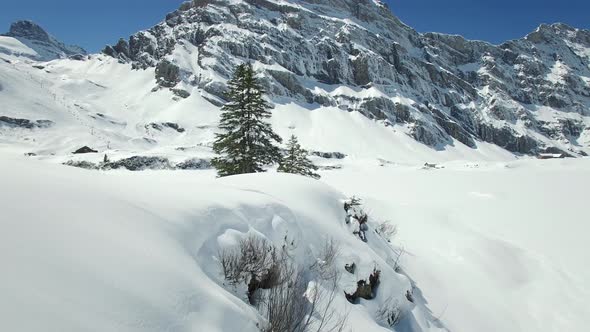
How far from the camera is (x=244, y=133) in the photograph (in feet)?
63.0

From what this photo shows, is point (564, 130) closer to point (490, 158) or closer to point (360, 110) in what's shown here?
point (490, 158)

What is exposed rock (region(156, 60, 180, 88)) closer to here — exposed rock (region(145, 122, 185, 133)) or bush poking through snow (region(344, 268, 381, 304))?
exposed rock (region(145, 122, 185, 133))

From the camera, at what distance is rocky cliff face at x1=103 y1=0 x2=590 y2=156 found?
13788 centimetres

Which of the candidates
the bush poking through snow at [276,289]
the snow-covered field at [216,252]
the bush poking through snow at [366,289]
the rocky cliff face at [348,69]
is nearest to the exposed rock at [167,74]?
the rocky cliff face at [348,69]

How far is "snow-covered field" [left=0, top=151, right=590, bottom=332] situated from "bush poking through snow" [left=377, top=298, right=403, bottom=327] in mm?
160

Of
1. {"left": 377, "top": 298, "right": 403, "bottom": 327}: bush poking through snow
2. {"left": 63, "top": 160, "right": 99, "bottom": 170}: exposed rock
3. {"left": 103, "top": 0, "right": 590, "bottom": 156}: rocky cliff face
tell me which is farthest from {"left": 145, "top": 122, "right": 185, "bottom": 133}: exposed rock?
{"left": 377, "top": 298, "right": 403, "bottom": 327}: bush poking through snow

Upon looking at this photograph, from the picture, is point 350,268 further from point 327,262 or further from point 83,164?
point 83,164

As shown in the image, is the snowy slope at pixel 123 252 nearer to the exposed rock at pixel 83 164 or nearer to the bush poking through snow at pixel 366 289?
the bush poking through snow at pixel 366 289

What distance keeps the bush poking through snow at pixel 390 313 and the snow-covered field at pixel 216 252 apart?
Result: 6.3 inches

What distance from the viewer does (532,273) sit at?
36.0ft

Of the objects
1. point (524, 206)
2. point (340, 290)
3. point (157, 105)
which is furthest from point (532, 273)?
point (157, 105)

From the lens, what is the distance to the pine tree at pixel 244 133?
62.0ft


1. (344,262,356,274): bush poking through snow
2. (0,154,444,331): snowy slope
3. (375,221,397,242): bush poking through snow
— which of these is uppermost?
(0,154,444,331): snowy slope

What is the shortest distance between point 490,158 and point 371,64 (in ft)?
222
